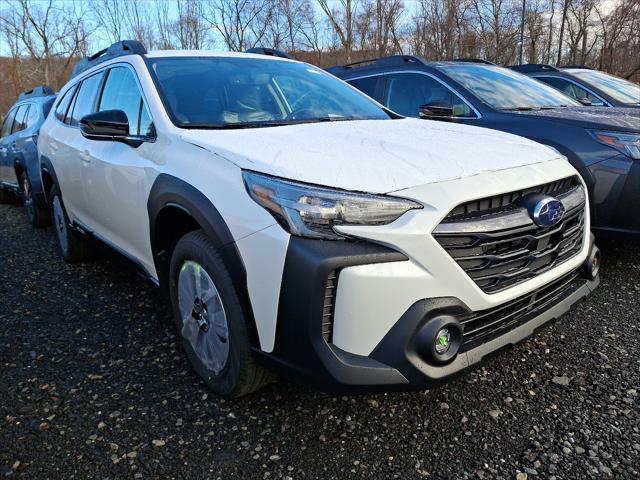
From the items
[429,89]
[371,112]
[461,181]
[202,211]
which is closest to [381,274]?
[461,181]

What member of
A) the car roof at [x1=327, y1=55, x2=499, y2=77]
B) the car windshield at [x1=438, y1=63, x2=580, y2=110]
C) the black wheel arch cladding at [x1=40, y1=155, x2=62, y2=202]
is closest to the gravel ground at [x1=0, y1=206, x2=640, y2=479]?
the black wheel arch cladding at [x1=40, y1=155, x2=62, y2=202]

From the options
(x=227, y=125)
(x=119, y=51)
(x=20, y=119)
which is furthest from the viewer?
(x=20, y=119)

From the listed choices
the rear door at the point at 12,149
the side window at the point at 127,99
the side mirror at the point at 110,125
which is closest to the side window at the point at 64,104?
the side window at the point at 127,99

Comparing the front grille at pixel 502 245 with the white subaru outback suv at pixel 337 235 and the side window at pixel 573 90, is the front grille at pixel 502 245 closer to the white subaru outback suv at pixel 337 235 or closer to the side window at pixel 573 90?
the white subaru outback suv at pixel 337 235

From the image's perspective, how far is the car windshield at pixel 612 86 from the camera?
23.2ft

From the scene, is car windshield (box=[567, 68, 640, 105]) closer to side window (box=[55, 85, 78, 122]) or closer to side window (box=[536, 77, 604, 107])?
side window (box=[536, 77, 604, 107])

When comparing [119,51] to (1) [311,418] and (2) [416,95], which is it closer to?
(2) [416,95]

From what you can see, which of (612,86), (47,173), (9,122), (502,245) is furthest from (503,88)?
(9,122)

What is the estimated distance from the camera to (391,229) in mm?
1754

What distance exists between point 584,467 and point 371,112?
7.52 ft

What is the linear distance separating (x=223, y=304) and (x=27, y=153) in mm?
5527

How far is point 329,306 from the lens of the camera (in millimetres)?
1740

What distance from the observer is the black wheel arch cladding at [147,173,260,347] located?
197 centimetres

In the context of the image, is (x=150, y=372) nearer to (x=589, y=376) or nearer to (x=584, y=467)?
(x=584, y=467)
